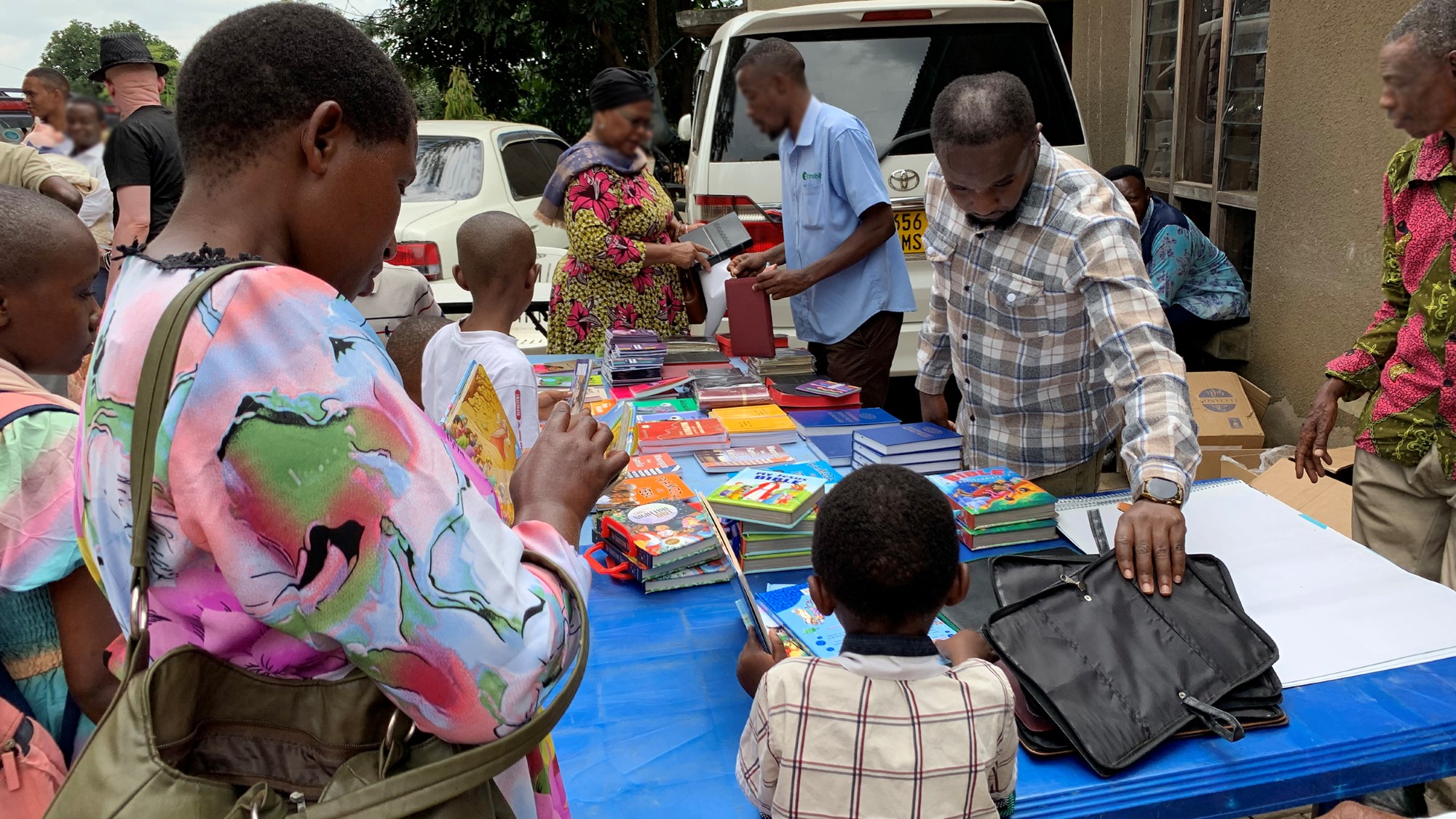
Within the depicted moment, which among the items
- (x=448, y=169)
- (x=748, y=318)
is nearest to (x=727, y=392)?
(x=748, y=318)

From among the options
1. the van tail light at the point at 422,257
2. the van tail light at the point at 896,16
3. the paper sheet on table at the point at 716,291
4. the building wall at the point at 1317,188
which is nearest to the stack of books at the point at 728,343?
the paper sheet on table at the point at 716,291

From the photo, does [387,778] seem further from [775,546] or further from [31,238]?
[31,238]

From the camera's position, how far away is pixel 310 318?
32.0 inches

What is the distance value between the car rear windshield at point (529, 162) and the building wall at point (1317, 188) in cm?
490

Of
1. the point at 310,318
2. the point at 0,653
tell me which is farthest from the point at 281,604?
the point at 0,653

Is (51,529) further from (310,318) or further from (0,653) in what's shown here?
(310,318)

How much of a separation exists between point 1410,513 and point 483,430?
8.13ft

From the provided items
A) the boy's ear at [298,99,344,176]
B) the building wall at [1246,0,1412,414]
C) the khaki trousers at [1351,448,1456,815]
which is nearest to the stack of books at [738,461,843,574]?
the boy's ear at [298,99,344,176]

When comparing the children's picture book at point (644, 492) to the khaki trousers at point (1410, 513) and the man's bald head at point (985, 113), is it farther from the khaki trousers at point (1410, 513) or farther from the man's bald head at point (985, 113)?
the khaki trousers at point (1410, 513)

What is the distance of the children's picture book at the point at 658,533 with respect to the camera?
2.13m

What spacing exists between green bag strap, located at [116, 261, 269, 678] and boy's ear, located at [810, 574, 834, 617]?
37.0 inches

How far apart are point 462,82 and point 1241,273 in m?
10.3

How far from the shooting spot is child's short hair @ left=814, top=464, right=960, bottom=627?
1414mm

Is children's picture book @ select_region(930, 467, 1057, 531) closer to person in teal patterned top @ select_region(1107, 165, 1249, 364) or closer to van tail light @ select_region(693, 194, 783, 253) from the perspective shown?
van tail light @ select_region(693, 194, 783, 253)
